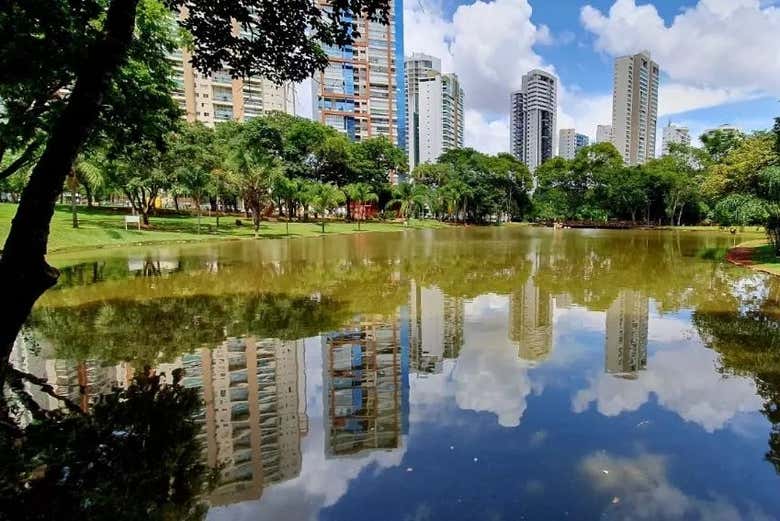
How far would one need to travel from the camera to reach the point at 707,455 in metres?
4.44

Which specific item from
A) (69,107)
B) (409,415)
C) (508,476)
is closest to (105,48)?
(69,107)

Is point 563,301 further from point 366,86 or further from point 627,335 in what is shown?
point 366,86

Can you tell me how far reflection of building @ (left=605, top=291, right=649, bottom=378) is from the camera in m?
7.05

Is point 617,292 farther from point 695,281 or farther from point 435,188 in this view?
point 435,188

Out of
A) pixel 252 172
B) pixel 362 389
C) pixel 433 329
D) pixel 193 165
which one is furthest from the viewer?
pixel 193 165

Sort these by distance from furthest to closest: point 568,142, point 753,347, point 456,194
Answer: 1. point 568,142
2. point 456,194
3. point 753,347

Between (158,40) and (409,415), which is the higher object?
(158,40)

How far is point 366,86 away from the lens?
305 feet

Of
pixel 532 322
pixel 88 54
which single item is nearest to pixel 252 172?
pixel 532 322

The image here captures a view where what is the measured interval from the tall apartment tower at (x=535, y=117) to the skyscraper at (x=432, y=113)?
17.8 meters

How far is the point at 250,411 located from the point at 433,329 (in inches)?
181

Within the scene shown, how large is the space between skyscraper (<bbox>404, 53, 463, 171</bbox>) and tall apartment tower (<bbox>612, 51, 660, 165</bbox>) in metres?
41.9

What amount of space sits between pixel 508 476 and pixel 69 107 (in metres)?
5.23

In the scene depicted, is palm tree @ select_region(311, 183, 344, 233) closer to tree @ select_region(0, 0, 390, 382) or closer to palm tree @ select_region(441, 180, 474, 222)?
palm tree @ select_region(441, 180, 474, 222)
